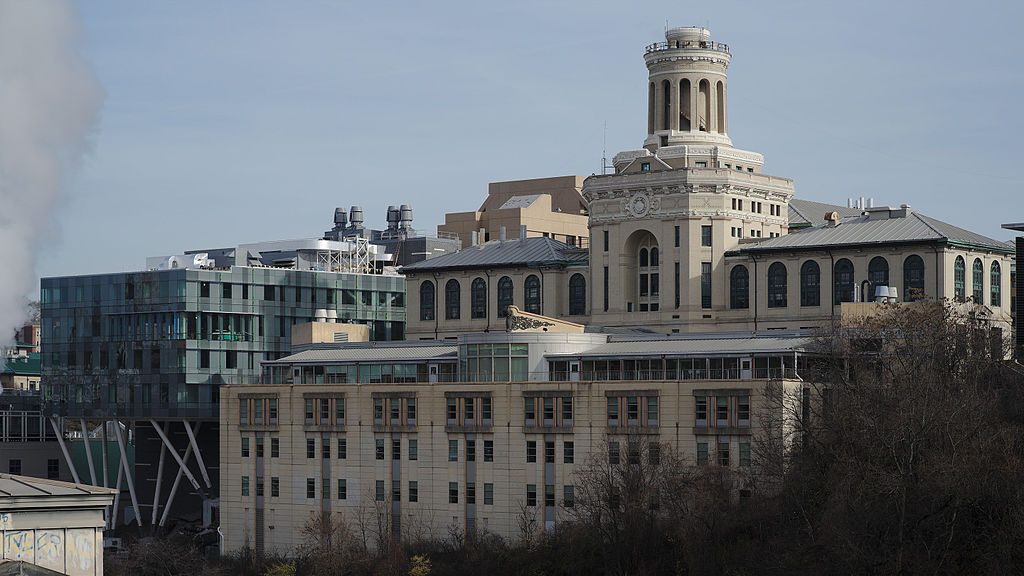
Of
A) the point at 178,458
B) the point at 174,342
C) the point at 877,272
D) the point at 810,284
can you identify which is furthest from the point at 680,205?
the point at 178,458

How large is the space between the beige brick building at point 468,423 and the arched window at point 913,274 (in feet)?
38.2

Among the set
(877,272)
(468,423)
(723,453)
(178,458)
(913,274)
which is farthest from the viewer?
(178,458)

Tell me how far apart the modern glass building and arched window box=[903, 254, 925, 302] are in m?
56.8

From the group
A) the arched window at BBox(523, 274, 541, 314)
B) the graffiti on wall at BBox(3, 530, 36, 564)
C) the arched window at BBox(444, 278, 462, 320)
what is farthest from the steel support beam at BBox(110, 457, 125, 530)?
the graffiti on wall at BBox(3, 530, 36, 564)

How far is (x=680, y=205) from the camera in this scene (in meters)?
157

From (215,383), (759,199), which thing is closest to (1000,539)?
(759,199)

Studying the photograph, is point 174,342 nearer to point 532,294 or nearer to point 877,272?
point 532,294

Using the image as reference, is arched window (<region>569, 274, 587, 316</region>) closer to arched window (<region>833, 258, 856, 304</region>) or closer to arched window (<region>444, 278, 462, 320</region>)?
arched window (<region>444, 278, 462, 320</region>)

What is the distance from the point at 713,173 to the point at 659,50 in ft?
49.7

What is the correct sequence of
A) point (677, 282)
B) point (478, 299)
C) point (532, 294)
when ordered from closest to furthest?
point (677, 282), point (532, 294), point (478, 299)

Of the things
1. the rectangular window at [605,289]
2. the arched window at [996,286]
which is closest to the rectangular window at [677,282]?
the rectangular window at [605,289]

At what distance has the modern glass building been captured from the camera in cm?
17300

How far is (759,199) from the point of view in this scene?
160500 millimetres

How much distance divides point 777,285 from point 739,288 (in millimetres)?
3499
